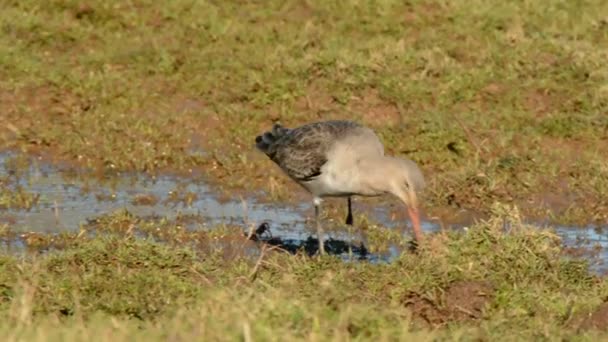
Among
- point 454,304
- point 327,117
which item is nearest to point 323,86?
point 327,117

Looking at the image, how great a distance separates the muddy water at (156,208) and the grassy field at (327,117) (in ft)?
0.69

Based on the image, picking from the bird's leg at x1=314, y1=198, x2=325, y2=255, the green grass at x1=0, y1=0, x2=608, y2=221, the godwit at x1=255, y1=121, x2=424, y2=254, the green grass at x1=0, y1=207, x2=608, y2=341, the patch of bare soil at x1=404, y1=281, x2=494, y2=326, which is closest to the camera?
the green grass at x1=0, y1=207, x2=608, y2=341

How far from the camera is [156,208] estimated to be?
11.1 metres

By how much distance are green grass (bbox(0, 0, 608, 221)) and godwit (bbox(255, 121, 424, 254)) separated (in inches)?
54.0

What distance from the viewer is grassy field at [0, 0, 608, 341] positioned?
26.1 ft

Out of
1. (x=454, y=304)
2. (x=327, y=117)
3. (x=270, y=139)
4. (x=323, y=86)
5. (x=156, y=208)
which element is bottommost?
(x=454, y=304)

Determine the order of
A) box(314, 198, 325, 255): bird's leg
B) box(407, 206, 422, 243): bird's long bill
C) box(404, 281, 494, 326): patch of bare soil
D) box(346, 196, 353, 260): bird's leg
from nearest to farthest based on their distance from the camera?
box(404, 281, 494, 326): patch of bare soil, box(407, 206, 422, 243): bird's long bill, box(314, 198, 325, 255): bird's leg, box(346, 196, 353, 260): bird's leg

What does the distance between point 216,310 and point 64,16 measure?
9120 millimetres

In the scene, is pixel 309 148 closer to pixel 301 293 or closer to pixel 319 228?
pixel 319 228

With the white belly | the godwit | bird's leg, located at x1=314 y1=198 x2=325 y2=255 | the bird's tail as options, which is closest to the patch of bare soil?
the godwit

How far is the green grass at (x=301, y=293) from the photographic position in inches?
234

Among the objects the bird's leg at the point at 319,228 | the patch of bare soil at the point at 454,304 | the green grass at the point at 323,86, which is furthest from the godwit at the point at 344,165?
the green grass at the point at 323,86

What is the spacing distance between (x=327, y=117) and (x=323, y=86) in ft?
1.38

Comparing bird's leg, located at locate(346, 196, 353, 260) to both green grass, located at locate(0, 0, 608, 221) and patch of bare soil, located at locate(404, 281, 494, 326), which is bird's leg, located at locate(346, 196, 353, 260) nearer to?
green grass, located at locate(0, 0, 608, 221)
